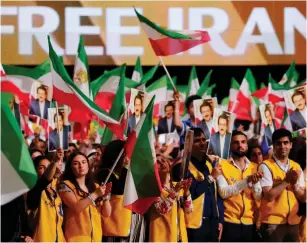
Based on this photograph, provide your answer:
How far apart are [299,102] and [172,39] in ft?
5.18

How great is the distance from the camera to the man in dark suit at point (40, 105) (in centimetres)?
1013

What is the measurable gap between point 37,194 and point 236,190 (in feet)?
6.37

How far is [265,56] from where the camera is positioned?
17.9 meters

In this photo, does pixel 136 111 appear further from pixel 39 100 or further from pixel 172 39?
pixel 39 100

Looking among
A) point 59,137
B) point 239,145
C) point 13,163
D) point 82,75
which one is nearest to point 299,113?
point 239,145

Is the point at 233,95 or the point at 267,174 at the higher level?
the point at 233,95

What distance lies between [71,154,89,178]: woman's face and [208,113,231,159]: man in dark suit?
1432 millimetres

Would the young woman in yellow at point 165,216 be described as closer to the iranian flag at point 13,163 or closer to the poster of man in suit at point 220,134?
the poster of man in suit at point 220,134

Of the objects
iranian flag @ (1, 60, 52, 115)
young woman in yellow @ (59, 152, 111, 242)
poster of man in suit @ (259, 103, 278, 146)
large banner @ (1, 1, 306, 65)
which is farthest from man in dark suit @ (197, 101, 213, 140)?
large banner @ (1, 1, 306, 65)

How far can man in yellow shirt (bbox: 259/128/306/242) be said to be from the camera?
8172mm

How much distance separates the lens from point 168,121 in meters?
11.0

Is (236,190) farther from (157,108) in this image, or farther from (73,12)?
(73,12)

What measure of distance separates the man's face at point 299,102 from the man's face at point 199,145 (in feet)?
6.51

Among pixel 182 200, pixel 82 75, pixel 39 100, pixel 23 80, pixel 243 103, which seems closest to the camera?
pixel 182 200
